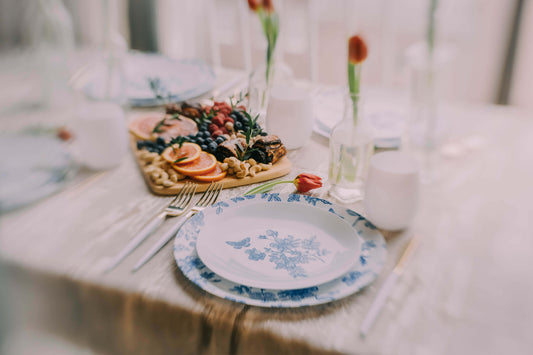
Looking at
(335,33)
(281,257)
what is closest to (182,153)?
(281,257)

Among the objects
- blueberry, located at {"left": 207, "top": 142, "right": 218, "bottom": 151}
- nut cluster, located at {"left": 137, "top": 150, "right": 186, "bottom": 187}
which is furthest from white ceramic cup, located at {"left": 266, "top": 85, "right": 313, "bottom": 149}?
nut cluster, located at {"left": 137, "top": 150, "right": 186, "bottom": 187}

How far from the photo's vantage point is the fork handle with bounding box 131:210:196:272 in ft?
2.19

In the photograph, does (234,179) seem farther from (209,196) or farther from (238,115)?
(238,115)

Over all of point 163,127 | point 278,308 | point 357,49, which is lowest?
point 278,308

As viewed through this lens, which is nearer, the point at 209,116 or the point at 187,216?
the point at 187,216

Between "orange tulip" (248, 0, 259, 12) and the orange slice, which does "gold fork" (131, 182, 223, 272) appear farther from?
"orange tulip" (248, 0, 259, 12)

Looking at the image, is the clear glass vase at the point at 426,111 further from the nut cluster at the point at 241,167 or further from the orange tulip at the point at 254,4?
the orange tulip at the point at 254,4

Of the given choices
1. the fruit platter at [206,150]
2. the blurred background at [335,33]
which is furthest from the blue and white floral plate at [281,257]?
the blurred background at [335,33]

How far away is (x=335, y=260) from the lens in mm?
672

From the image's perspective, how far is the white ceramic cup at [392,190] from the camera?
0.70 m

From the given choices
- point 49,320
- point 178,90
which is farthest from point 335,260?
point 178,90

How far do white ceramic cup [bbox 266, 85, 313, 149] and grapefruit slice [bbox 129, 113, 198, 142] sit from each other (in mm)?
171

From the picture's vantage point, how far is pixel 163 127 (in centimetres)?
106

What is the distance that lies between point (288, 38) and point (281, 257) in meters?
2.41
